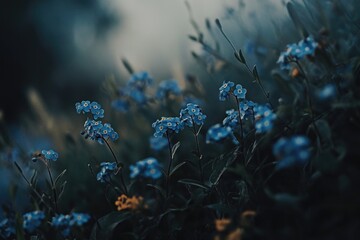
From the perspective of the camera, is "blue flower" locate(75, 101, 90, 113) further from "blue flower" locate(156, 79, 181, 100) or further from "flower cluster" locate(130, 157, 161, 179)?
"blue flower" locate(156, 79, 181, 100)

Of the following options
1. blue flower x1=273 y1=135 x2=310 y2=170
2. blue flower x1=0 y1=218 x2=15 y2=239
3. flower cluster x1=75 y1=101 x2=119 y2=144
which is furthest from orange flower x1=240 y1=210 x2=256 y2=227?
blue flower x1=0 y1=218 x2=15 y2=239

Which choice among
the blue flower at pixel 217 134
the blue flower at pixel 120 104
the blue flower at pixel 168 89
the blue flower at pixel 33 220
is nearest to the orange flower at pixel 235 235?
the blue flower at pixel 217 134

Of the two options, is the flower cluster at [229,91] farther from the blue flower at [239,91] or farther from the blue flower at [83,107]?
the blue flower at [83,107]

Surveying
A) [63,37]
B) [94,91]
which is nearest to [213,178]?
[94,91]

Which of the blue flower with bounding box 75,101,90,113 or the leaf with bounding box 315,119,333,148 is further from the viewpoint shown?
the blue flower with bounding box 75,101,90,113

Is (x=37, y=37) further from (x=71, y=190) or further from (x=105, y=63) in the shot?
(x=71, y=190)

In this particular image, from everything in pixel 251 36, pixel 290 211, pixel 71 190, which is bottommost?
pixel 290 211
